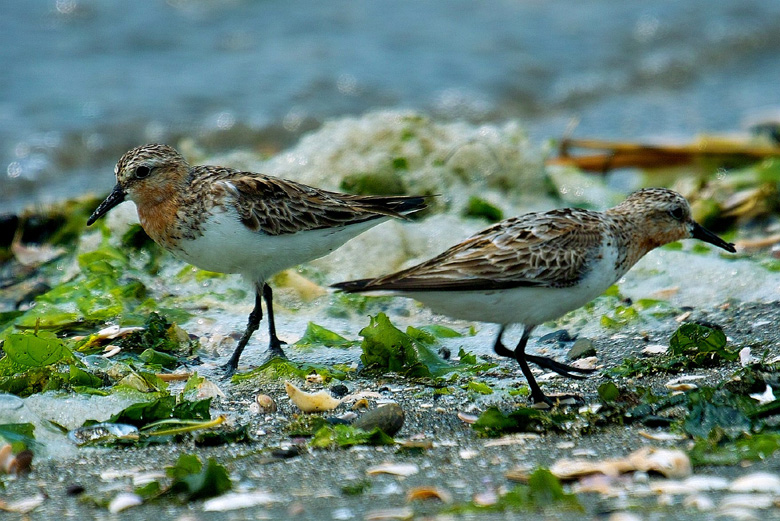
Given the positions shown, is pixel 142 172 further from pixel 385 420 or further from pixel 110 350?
pixel 385 420

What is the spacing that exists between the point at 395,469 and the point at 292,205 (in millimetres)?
2181

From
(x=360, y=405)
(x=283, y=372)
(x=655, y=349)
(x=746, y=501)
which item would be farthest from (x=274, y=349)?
(x=746, y=501)

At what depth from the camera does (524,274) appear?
14.6ft

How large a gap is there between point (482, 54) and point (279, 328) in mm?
8559

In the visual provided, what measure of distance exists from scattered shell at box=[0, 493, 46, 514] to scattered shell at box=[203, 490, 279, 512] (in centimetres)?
57

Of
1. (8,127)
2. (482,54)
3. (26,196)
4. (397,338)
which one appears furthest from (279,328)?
(482,54)

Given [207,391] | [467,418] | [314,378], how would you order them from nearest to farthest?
[467,418] → [207,391] → [314,378]

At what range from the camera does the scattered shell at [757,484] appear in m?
3.10

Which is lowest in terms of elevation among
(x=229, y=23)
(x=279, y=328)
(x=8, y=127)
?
(x=279, y=328)

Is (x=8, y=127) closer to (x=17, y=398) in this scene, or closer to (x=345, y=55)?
(x=345, y=55)

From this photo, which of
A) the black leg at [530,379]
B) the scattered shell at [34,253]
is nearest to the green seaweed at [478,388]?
the black leg at [530,379]

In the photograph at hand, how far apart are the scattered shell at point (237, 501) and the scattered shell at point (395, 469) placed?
1.29 ft

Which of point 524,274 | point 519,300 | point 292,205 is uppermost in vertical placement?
point 292,205

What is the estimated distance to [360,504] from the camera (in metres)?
3.21
